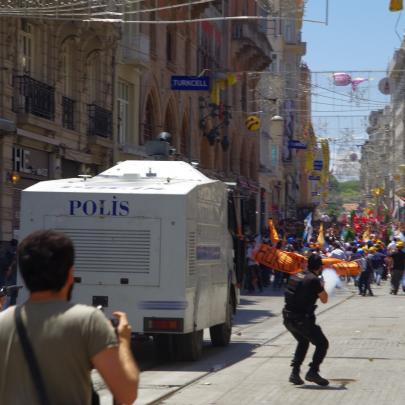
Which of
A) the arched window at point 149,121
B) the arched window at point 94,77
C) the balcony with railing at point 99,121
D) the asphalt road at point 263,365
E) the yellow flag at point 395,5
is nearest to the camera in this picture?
the asphalt road at point 263,365

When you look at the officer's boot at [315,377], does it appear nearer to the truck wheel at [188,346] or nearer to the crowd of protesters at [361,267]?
the truck wheel at [188,346]

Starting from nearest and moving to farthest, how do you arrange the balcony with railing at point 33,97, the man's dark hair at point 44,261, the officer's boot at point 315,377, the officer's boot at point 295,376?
the man's dark hair at point 44,261
the officer's boot at point 315,377
the officer's boot at point 295,376
the balcony with railing at point 33,97

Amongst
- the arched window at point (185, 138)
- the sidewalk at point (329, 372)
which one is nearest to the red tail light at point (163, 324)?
the sidewalk at point (329, 372)

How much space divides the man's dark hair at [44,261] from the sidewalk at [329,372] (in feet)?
26.0

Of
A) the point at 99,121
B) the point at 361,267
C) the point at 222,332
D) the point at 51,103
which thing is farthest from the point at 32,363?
the point at 361,267

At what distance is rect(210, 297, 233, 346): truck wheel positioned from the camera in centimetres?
1958

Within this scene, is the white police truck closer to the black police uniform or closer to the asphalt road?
the asphalt road

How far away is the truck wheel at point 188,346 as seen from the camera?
673 inches

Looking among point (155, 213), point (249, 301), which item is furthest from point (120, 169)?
point (249, 301)

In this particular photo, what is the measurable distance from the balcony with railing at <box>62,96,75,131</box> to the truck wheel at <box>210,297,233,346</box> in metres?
14.1

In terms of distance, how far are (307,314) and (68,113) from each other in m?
20.0

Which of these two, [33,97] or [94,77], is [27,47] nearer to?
[33,97]

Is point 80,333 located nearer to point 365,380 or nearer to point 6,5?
point 365,380

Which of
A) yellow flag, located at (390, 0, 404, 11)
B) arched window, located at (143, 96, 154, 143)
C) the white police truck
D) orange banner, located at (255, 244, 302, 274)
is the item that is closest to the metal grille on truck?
the white police truck
